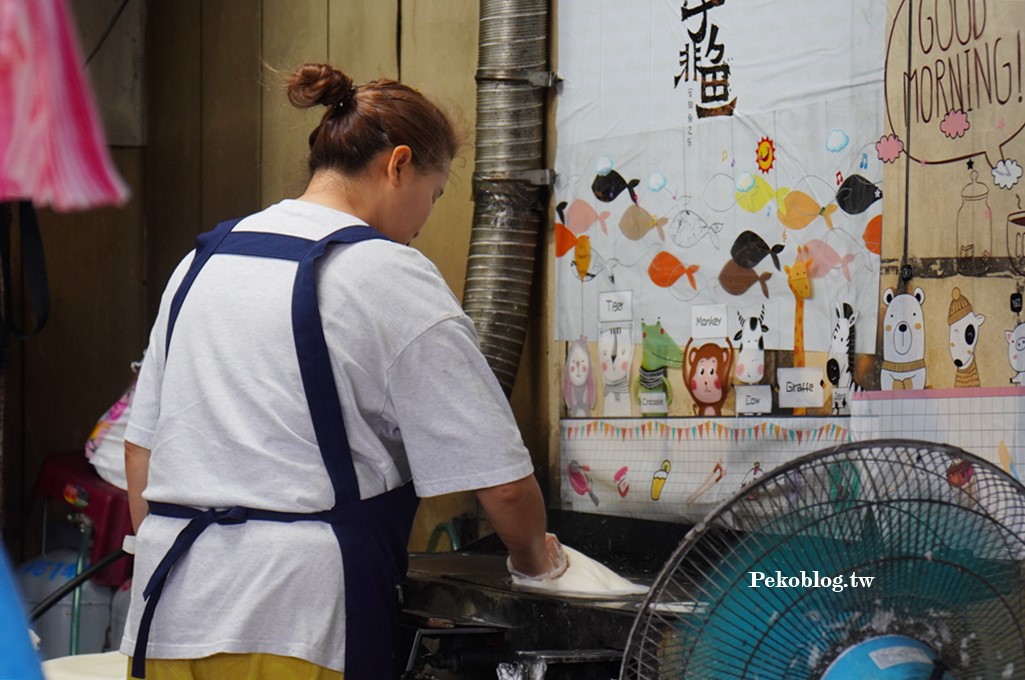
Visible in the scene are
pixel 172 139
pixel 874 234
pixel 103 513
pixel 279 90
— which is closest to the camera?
pixel 874 234

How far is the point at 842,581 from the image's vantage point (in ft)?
4.71

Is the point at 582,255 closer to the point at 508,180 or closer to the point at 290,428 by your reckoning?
the point at 508,180

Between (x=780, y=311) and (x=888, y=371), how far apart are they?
1.13ft

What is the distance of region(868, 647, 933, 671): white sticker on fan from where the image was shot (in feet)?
4.60

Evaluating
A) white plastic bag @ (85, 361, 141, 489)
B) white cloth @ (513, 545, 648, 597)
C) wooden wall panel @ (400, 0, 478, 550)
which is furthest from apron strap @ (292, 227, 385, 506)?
white plastic bag @ (85, 361, 141, 489)

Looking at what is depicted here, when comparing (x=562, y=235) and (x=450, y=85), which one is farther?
(x=450, y=85)

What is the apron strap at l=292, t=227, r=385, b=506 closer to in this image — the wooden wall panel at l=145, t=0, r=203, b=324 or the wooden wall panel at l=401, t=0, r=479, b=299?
the wooden wall panel at l=401, t=0, r=479, b=299

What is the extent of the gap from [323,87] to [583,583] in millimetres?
992

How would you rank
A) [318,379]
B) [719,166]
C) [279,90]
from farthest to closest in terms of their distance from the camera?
[279,90]
[719,166]
[318,379]

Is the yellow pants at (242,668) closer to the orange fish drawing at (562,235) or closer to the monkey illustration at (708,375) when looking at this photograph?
the monkey illustration at (708,375)

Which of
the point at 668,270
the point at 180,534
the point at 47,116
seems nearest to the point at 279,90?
the point at 668,270

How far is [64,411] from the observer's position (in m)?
5.50

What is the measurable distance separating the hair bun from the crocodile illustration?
1.26m

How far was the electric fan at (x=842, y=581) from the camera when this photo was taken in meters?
1.42
